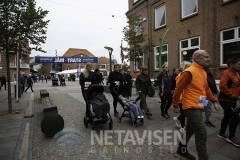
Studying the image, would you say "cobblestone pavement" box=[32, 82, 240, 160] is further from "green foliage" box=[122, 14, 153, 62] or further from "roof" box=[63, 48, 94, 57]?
"roof" box=[63, 48, 94, 57]

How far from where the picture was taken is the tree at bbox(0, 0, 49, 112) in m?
6.15

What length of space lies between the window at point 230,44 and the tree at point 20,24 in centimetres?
991

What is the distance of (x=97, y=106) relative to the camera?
4.21 m

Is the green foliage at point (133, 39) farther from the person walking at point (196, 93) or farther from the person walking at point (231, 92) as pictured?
the person walking at point (196, 93)

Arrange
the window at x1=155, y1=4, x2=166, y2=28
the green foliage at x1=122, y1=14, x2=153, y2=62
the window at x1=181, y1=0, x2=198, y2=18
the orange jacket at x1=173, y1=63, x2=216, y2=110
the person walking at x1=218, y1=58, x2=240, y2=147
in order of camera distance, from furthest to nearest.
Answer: the window at x1=155, y1=4, x2=166, y2=28 < the green foliage at x1=122, y1=14, x2=153, y2=62 < the window at x1=181, y1=0, x2=198, y2=18 < the person walking at x1=218, y1=58, x2=240, y2=147 < the orange jacket at x1=173, y1=63, x2=216, y2=110

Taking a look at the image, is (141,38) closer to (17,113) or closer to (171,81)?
(171,81)

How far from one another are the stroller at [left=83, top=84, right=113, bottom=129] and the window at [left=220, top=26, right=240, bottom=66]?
28.7 feet

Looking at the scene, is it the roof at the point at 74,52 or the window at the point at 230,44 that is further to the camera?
the roof at the point at 74,52

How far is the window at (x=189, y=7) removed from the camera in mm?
11396

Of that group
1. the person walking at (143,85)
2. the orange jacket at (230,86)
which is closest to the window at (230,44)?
the person walking at (143,85)

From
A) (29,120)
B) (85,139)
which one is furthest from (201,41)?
(29,120)

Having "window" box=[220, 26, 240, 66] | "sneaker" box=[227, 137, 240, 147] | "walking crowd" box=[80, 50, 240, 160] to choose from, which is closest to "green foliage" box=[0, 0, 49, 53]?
"walking crowd" box=[80, 50, 240, 160]

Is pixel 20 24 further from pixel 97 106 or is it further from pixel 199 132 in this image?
pixel 199 132

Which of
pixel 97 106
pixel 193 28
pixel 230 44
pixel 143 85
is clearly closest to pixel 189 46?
pixel 193 28
